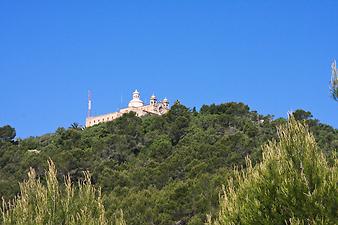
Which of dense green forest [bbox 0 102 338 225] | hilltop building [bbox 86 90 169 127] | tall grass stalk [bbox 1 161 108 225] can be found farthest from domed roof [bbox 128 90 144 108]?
tall grass stalk [bbox 1 161 108 225]

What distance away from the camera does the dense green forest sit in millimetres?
30411

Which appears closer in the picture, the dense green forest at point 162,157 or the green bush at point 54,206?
the green bush at point 54,206

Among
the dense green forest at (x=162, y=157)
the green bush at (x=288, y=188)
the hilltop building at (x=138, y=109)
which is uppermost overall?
the hilltop building at (x=138, y=109)

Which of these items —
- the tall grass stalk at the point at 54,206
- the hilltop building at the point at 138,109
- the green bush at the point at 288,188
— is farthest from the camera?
the hilltop building at the point at 138,109

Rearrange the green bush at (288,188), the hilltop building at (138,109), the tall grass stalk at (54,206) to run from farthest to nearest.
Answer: the hilltop building at (138,109) → the tall grass stalk at (54,206) → the green bush at (288,188)

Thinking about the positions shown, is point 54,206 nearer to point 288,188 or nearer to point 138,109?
point 288,188

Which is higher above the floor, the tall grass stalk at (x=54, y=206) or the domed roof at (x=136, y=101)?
the domed roof at (x=136, y=101)

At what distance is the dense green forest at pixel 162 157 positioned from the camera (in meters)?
30.4

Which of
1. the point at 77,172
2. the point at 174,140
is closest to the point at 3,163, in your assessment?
the point at 77,172

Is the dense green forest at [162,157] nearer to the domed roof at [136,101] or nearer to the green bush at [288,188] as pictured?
the green bush at [288,188]

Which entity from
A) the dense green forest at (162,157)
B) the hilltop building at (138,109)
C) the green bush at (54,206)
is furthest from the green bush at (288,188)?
the hilltop building at (138,109)

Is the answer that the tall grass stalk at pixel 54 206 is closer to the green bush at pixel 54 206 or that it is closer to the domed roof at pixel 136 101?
the green bush at pixel 54 206

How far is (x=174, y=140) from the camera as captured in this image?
56.9 metres

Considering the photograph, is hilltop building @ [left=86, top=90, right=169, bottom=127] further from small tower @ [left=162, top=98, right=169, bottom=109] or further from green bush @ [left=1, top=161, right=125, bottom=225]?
green bush @ [left=1, top=161, right=125, bottom=225]
